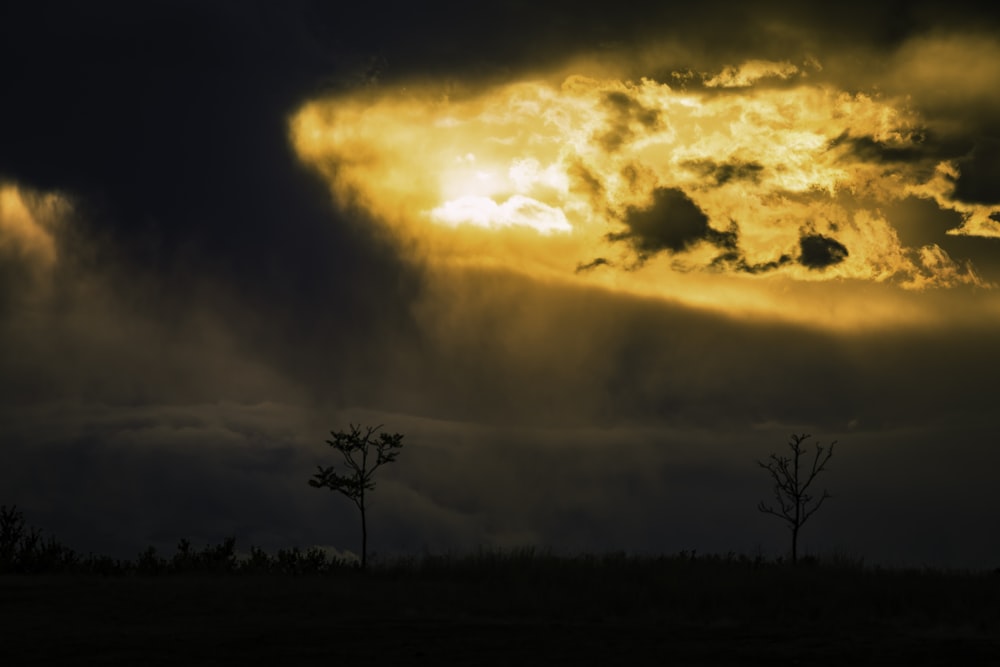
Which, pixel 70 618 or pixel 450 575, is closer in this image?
pixel 70 618

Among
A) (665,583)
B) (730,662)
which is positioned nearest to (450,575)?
(665,583)

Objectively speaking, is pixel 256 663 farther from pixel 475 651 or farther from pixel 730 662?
pixel 730 662

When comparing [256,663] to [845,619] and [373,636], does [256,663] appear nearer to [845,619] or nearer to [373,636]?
[373,636]

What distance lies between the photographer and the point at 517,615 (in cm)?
2347

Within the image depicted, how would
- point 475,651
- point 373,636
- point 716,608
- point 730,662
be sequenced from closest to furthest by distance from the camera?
point 730,662 → point 475,651 → point 373,636 → point 716,608

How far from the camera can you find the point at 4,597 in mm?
24750

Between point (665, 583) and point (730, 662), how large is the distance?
1113 cm

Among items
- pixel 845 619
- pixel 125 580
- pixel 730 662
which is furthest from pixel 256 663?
pixel 125 580

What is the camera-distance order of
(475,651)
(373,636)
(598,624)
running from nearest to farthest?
(475,651)
(373,636)
(598,624)

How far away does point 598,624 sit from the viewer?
830 inches

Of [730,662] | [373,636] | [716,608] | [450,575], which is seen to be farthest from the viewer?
[450,575]

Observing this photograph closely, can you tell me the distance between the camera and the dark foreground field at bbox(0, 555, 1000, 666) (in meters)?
16.8

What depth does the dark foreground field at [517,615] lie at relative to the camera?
1683cm

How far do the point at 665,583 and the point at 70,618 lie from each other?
14.6 meters
